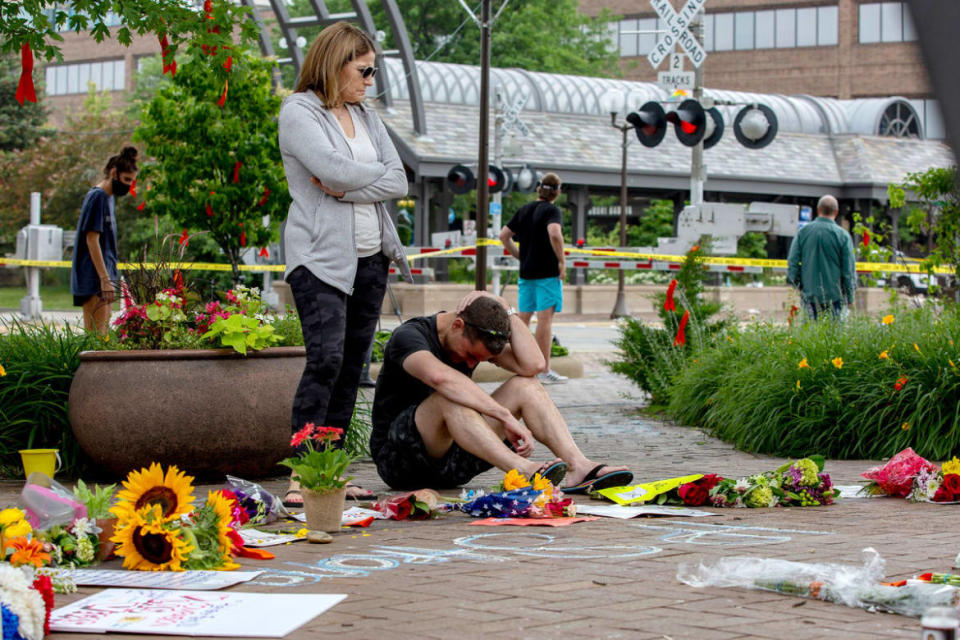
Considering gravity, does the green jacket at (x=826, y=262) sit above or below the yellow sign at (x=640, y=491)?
above

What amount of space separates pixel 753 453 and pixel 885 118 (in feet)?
129

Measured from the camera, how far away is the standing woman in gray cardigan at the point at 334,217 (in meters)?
5.34

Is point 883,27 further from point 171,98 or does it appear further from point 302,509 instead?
point 171,98

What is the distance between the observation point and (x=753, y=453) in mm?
7809

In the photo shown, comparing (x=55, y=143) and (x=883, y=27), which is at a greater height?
(x=55, y=143)

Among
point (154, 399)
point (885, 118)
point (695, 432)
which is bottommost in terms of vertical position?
point (695, 432)

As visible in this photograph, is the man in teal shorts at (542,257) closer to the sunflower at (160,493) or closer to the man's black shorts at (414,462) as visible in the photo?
the man's black shorts at (414,462)

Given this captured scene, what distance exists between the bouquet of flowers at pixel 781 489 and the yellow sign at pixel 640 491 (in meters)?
0.14

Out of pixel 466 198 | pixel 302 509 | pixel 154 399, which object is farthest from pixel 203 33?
pixel 466 198

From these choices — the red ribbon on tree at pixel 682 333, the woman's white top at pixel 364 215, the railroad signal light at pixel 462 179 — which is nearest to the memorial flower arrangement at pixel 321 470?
the woman's white top at pixel 364 215

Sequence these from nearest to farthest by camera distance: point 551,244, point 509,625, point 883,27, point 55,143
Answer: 1. point 883,27
2. point 509,625
3. point 551,244
4. point 55,143

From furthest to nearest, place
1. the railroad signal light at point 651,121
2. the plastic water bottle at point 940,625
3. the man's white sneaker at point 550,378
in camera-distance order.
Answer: the railroad signal light at point 651,121 < the man's white sneaker at point 550,378 < the plastic water bottle at point 940,625

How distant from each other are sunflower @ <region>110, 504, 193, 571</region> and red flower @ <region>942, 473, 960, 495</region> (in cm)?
332

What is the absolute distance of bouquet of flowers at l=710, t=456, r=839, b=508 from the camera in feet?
17.3
